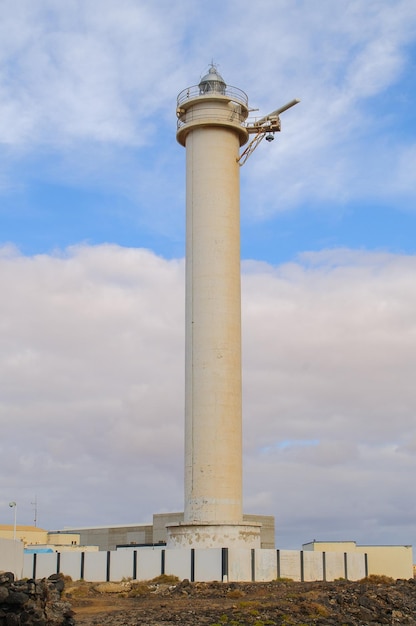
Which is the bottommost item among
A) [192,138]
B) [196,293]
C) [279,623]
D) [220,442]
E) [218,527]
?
[279,623]

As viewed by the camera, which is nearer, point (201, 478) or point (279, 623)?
point (279, 623)

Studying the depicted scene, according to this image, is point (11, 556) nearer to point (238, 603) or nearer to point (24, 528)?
point (238, 603)

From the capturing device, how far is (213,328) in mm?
52438

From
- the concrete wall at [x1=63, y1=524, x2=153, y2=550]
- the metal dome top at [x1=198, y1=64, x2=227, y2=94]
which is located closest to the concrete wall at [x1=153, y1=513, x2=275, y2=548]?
the concrete wall at [x1=63, y1=524, x2=153, y2=550]

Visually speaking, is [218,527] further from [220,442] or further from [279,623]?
[279,623]

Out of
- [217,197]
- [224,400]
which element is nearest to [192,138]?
[217,197]

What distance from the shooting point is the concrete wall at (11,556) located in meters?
35.5

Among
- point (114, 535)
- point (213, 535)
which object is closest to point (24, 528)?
point (114, 535)

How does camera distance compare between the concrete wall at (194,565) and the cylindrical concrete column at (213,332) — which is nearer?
the concrete wall at (194,565)

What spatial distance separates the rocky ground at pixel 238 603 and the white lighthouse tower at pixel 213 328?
15.0 feet

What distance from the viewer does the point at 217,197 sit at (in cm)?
5434

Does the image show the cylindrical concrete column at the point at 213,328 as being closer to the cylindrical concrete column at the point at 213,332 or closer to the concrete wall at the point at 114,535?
the cylindrical concrete column at the point at 213,332

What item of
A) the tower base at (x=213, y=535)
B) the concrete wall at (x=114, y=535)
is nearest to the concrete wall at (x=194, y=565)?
the tower base at (x=213, y=535)

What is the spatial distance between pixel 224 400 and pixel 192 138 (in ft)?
55.5
